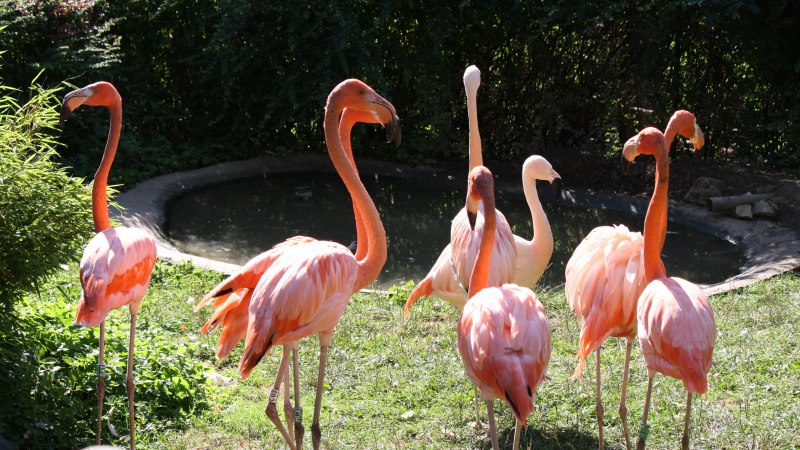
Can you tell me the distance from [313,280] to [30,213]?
1387 mm

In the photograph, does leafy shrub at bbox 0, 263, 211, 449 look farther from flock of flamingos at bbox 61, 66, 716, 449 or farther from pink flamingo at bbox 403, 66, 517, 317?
pink flamingo at bbox 403, 66, 517, 317

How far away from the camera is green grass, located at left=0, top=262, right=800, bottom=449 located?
4016 mm

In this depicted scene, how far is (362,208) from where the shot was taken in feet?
12.7

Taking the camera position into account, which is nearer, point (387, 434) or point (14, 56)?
point (387, 434)

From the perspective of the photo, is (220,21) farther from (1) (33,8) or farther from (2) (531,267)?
(2) (531,267)

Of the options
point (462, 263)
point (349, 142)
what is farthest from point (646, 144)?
point (349, 142)

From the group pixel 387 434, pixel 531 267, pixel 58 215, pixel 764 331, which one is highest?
pixel 58 215

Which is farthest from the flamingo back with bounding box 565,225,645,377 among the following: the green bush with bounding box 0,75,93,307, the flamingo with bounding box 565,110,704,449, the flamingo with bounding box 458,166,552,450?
the green bush with bounding box 0,75,93,307

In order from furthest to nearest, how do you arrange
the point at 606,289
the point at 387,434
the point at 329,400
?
1. the point at 329,400
2. the point at 387,434
3. the point at 606,289

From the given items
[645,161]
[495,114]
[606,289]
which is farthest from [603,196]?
[606,289]

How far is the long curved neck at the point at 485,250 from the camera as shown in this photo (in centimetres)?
346

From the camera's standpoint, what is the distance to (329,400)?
4.42m

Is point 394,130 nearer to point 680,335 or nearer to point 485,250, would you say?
point 485,250

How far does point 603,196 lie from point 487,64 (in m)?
2.32
